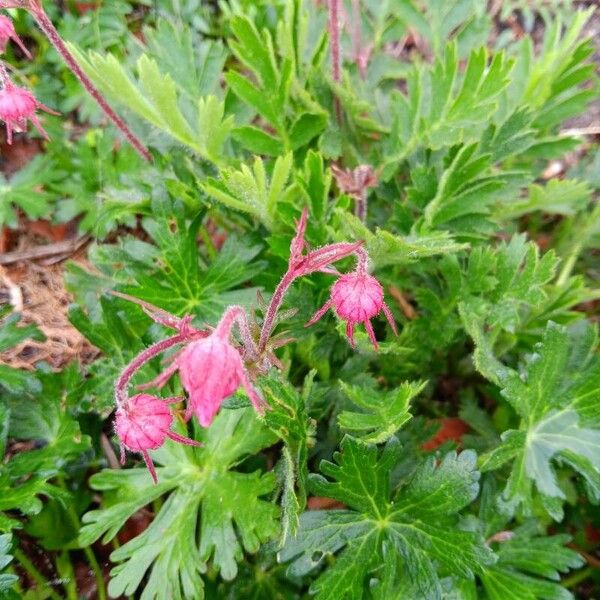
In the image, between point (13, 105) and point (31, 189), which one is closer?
point (13, 105)

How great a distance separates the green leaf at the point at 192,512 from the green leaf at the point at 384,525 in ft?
0.43

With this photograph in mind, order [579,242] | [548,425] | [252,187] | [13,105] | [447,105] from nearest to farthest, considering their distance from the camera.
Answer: [13,105] < [252,187] < [548,425] < [447,105] < [579,242]

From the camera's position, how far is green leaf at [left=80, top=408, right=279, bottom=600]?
5.45 ft

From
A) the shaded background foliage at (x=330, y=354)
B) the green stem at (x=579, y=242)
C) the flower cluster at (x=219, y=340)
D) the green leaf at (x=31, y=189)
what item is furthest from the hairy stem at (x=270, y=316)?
the green leaf at (x=31, y=189)

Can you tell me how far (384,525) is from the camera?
172cm

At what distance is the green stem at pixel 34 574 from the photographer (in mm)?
1947

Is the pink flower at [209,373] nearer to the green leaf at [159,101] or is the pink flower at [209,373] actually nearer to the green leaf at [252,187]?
the green leaf at [252,187]

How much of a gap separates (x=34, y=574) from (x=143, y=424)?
977 mm

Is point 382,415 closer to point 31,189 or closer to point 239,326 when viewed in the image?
point 239,326

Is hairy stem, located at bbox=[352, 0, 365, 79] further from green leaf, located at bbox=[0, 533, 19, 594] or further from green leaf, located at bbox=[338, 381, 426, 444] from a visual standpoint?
green leaf, located at bbox=[0, 533, 19, 594]

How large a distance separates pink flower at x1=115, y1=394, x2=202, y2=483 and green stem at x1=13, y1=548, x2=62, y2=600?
2.98 ft

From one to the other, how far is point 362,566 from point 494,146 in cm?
115

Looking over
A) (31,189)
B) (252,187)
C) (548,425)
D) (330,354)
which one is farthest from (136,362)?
(31,189)

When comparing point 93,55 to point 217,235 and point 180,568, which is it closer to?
point 217,235
